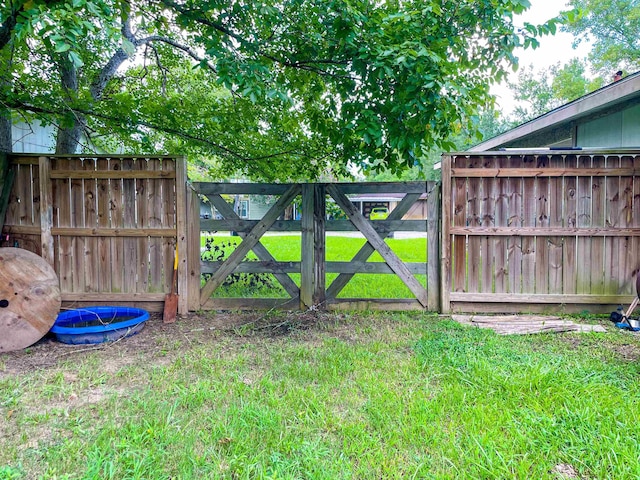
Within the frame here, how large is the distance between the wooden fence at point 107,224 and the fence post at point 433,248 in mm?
2756

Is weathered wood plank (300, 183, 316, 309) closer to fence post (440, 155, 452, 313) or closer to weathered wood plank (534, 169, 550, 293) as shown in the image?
fence post (440, 155, 452, 313)

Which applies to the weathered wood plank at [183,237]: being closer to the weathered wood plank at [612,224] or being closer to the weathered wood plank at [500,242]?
the weathered wood plank at [500,242]

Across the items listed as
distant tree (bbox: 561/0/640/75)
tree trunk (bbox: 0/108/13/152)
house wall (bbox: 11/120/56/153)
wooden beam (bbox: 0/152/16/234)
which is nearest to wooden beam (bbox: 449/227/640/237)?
wooden beam (bbox: 0/152/16/234)

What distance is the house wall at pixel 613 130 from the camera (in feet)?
17.3

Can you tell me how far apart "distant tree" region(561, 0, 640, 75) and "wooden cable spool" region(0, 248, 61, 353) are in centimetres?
2222

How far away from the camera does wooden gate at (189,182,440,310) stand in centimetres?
431

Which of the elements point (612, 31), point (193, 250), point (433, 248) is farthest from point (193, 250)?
point (612, 31)

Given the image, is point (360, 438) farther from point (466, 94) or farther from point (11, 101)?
point (11, 101)

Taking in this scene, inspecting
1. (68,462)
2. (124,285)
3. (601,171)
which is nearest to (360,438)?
(68,462)

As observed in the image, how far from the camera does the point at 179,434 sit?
1.95 m

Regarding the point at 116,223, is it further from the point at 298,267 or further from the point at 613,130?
the point at 613,130

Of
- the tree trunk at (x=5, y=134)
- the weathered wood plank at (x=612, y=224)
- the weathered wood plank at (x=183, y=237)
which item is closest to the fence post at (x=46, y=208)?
the tree trunk at (x=5, y=134)

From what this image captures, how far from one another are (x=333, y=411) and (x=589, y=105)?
5.87 meters

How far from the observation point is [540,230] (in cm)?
414
